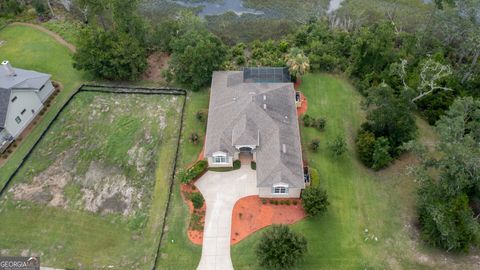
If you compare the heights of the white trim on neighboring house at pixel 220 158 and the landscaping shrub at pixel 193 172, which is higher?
the white trim on neighboring house at pixel 220 158

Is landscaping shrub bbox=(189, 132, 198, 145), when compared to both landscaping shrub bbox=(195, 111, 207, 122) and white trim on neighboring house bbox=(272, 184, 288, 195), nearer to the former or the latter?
landscaping shrub bbox=(195, 111, 207, 122)

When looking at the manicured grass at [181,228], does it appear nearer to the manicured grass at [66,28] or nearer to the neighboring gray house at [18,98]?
the neighboring gray house at [18,98]

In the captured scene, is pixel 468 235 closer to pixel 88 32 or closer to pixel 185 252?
pixel 185 252

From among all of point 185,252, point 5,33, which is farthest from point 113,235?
point 5,33

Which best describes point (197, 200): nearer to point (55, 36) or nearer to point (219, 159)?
point (219, 159)

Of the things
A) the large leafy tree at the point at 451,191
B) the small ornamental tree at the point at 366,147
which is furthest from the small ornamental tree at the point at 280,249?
the small ornamental tree at the point at 366,147

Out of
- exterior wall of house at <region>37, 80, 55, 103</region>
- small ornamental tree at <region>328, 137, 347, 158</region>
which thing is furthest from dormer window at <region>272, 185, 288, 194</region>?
exterior wall of house at <region>37, 80, 55, 103</region>
